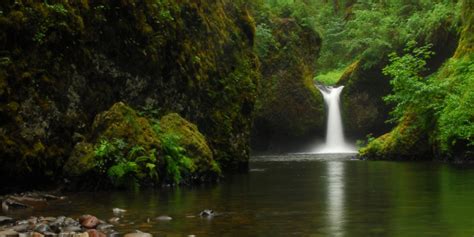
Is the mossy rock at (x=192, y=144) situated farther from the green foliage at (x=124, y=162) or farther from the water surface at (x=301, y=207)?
the green foliage at (x=124, y=162)

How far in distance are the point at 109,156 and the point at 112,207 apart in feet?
12.5

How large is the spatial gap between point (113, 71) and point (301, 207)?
28.3 feet

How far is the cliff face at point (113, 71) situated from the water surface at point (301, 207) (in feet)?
7.19

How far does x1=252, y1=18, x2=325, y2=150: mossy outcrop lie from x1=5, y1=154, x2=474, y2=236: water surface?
26.9m

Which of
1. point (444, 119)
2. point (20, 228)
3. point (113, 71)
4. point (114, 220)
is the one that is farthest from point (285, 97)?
point (20, 228)

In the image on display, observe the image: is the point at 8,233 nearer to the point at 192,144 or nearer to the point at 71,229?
the point at 71,229

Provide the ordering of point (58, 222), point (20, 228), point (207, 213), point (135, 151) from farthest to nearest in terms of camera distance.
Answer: point (135, 151)
point (207, 213)
point (58, 222)
point (20, 228)

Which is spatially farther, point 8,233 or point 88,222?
point 88,222

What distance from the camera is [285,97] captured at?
45.1 metres

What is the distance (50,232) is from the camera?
28.7ft

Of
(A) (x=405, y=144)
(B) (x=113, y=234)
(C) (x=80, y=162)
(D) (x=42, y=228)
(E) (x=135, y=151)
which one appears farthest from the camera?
(A) (x=405, y=144)

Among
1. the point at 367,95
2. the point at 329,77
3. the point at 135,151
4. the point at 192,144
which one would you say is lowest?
the point at 135,151

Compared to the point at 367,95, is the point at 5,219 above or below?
below

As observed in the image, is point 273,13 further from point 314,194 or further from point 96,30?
point 314,194
